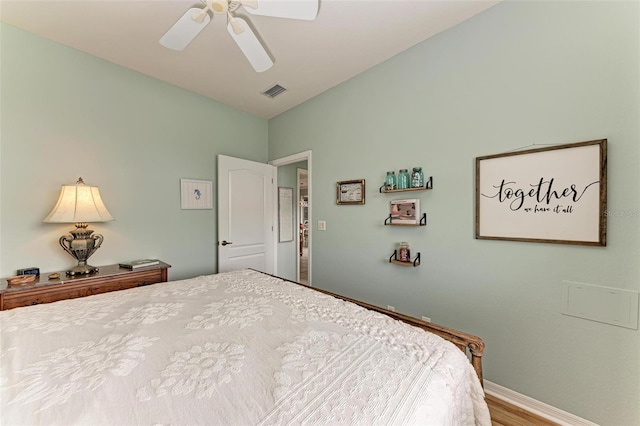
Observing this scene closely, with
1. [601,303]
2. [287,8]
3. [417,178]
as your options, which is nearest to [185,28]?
[287,8]

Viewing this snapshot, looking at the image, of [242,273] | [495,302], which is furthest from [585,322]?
[242,273]

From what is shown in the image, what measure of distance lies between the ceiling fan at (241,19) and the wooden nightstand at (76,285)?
181cm

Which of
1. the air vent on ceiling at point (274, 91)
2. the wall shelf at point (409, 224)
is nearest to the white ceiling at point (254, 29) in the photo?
the air vent on ceiling at point (274, 91)

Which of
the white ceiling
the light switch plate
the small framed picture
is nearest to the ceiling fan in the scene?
the white ceiling

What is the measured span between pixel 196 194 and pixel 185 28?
69.7 inches

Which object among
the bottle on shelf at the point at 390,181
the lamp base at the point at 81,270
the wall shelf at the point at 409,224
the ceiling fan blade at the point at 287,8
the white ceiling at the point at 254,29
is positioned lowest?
the lamp base at the point at 81,270

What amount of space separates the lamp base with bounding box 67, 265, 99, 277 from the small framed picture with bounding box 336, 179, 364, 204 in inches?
88.4

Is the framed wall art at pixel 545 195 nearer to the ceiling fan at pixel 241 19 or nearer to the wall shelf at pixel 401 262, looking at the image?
the wall shelf at pixel 401 262

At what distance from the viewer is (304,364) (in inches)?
34.3

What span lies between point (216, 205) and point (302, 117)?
1525mm

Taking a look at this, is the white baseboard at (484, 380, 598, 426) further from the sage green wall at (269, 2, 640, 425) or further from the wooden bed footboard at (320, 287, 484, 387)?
the wooden bed footboard at (320, 287, 484, 387)

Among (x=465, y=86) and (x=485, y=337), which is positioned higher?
(x=465, y=86)

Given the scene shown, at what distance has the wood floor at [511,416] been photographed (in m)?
Answer: 1.51

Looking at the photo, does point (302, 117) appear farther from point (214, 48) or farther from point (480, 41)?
point (480, 41)
